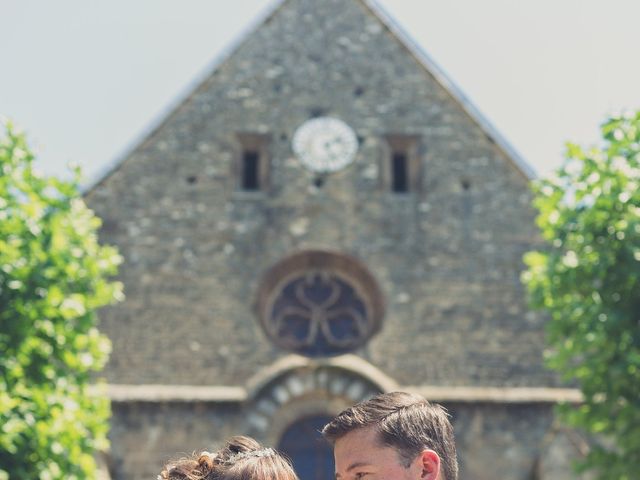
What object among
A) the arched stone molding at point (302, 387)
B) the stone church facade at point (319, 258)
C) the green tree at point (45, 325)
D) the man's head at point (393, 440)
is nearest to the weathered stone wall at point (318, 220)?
the stone church facade at point (319, 258)

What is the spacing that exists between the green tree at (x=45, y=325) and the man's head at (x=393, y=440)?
6629mm

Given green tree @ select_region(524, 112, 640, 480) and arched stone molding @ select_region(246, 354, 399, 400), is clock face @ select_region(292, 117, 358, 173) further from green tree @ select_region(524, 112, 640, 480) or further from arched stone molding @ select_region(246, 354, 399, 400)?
green tree @ select_region(524, 112, 640, 480)

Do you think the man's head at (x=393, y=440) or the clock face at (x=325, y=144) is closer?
the man's head at (x=393, y=440)

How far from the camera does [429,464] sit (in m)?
3.57

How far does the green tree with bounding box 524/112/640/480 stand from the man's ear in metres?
6.88

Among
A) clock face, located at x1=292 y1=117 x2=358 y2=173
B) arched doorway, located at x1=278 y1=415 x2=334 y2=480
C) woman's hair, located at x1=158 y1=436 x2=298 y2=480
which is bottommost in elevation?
arched doorway, located at x1=278 y1=415 x2=334 y2=480

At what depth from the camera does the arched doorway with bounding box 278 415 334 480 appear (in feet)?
46.0

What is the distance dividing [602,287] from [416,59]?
282 inches

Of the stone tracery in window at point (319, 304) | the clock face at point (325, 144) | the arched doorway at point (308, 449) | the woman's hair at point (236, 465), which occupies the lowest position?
the arched doorway at point (308, 449)

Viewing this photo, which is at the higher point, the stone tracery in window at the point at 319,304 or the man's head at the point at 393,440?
the stone tracery in window at the point at 319,304

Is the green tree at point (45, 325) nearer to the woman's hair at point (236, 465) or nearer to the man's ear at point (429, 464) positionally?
the woman's hair at point (236, 465)

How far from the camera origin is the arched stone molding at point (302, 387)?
1389 cm

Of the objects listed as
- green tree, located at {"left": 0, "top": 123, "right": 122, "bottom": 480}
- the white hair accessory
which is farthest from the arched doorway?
the white hair accessory

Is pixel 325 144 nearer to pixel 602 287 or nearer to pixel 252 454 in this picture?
pixel 602 287
